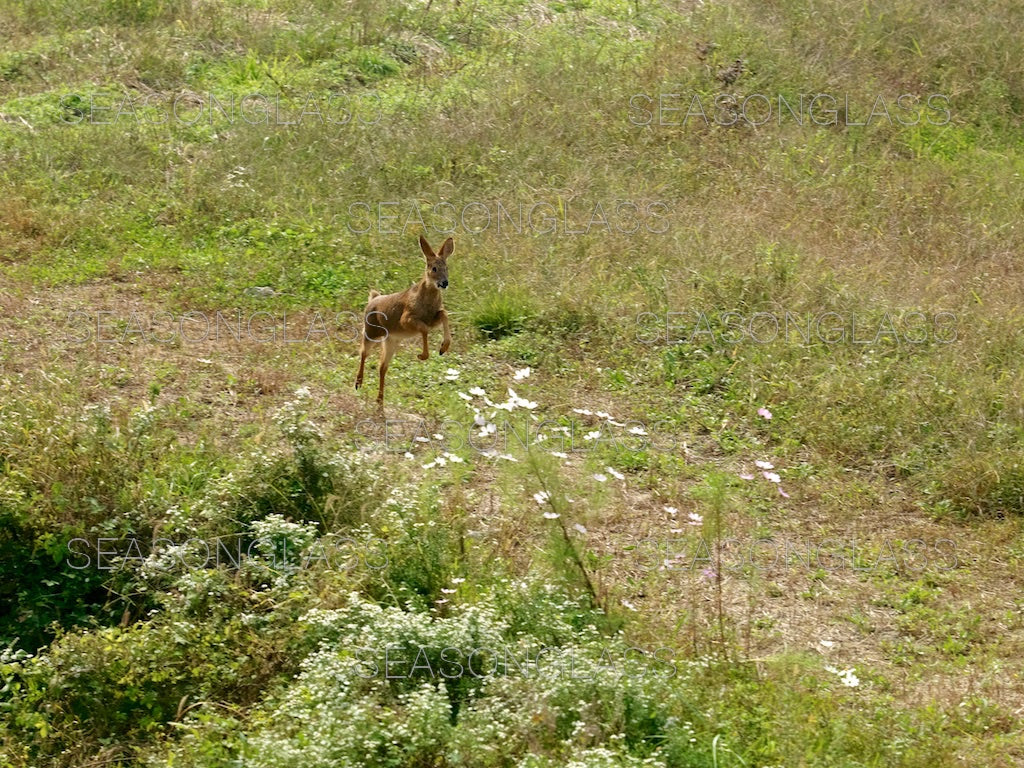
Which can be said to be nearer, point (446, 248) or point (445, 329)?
point (445, 329)

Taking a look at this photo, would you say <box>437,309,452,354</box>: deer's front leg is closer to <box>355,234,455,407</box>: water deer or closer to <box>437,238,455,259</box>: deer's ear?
<box>355,234,455,407</box>: water deer

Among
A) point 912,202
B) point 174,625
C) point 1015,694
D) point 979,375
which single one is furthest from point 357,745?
point 912,202

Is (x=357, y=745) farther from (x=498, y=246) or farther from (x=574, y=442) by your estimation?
(x=498, y=246)

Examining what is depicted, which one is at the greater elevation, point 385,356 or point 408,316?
point 408,316

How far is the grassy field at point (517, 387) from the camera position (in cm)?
588

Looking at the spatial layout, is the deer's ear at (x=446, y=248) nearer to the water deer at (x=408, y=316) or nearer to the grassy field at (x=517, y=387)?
the water deer at (x=408, y=316)

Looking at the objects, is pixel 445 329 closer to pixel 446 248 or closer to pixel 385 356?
pixel 385 356

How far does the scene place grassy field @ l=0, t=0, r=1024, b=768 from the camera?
231 inches

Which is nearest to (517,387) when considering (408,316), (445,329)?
(445,329)

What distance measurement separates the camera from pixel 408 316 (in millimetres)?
8320

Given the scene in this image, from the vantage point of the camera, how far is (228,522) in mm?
6938

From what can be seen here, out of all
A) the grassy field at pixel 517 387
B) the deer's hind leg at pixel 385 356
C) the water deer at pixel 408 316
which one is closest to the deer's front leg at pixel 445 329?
the water deer at pixel 408 316

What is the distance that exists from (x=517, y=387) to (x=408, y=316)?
41.5 inches

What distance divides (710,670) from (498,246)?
17.6 feet
